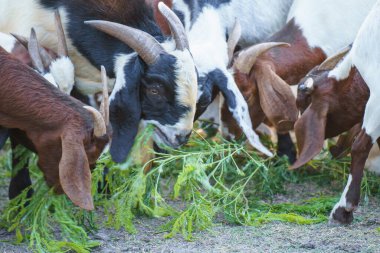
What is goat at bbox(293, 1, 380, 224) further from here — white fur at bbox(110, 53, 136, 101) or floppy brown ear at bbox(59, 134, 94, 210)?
floppy brown ear at bbox(59, 134, 94, 210)

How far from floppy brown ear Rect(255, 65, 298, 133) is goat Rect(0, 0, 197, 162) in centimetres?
101

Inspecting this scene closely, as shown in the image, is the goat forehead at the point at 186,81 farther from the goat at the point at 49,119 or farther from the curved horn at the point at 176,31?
the goat at the point at 49,119

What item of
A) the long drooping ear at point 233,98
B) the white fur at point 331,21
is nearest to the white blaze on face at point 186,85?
the long drooping ear at point 233,98

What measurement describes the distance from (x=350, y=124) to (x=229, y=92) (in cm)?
93

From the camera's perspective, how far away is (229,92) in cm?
687

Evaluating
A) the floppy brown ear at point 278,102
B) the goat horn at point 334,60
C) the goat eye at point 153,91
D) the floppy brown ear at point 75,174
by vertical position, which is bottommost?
the floppy brown ear at point 75,174

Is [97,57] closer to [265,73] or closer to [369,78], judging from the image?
[265,73]

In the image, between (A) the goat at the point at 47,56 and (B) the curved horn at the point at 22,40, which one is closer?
(A) the goat at the point at 47,56

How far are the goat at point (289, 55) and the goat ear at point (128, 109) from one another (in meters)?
1.01

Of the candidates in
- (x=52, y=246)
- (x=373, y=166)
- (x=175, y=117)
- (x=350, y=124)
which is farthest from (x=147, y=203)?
(x=373, y=166)

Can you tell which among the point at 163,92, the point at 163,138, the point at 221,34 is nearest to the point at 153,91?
the point at 163,92

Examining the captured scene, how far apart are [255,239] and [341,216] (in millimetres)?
604

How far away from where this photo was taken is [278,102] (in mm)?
7141

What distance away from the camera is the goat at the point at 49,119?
534 centimetres
